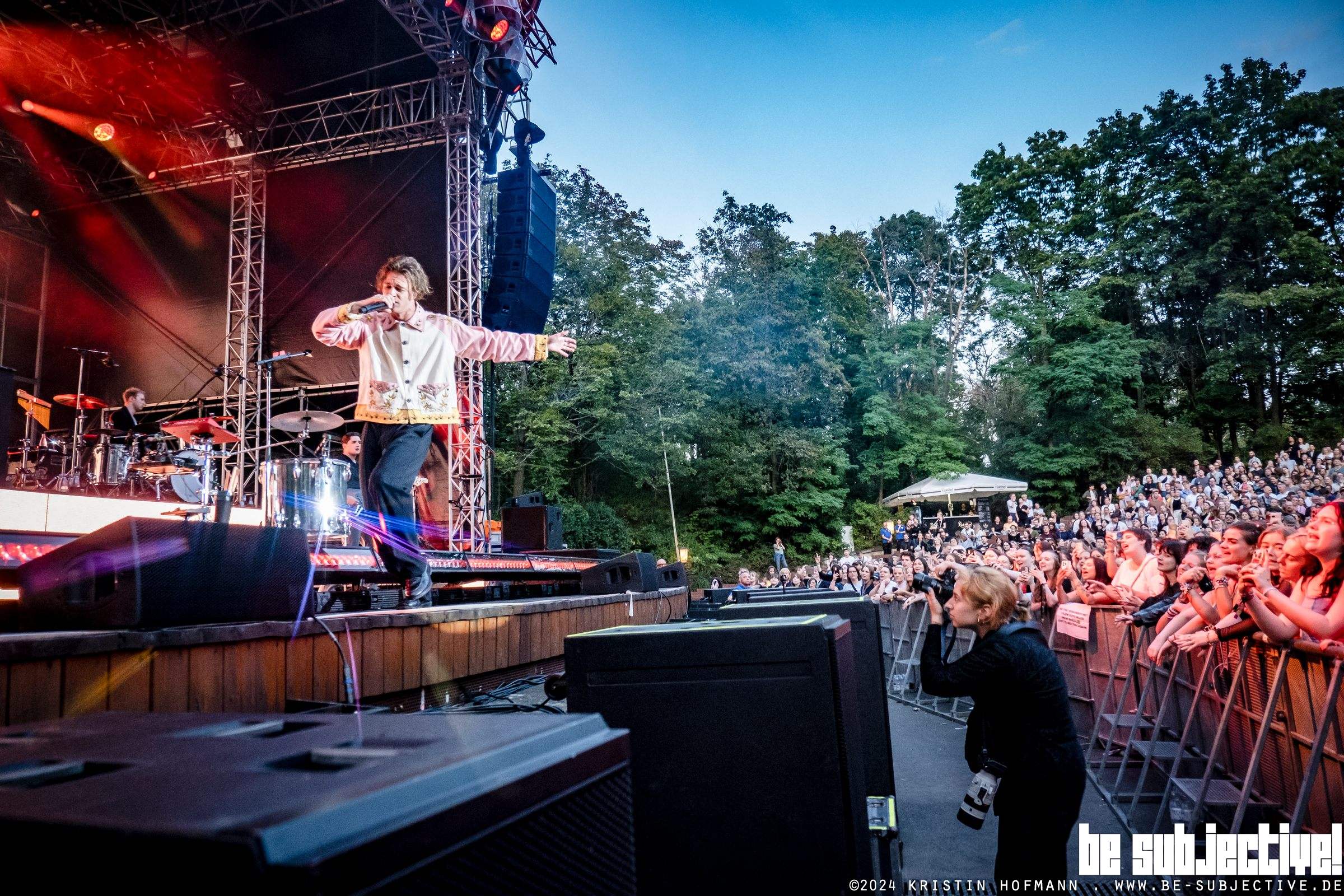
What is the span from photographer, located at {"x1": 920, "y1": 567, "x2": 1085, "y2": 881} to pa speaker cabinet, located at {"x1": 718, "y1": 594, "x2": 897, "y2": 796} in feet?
1.95

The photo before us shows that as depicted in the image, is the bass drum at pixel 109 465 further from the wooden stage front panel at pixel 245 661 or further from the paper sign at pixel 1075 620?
the paper sign at pixel 1075 620

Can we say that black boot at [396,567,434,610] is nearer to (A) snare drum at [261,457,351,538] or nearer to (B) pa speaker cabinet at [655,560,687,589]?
(B) pa speaker cabinet at [655,560,687,589]

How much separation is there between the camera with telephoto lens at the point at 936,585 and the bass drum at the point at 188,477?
7129 mm

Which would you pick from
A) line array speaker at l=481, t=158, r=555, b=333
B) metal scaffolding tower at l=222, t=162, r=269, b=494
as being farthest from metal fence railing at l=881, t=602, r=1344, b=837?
metal scaffolding tower at l=222, t=162, r=269, b=494

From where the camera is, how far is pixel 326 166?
12.4 metres

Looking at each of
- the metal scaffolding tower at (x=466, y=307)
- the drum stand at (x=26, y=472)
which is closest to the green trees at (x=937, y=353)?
the metal scaffolding tower at (x=466, y=307)

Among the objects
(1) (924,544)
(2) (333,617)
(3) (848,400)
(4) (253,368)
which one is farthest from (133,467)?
(3) (848,400)

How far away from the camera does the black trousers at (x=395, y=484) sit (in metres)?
3.59

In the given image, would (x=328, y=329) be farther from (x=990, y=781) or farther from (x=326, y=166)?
(x=326, y=166)

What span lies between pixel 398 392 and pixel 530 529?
7.15 m

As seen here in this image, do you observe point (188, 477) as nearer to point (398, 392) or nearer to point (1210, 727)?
point (398, 392)

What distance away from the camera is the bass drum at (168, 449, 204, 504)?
7965mm

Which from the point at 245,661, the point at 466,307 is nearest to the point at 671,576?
the point at 245,661

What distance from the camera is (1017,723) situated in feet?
10.9
